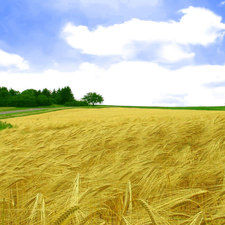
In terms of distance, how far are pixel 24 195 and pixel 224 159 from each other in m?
2.15

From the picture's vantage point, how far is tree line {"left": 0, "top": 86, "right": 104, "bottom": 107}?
6096 centimetres

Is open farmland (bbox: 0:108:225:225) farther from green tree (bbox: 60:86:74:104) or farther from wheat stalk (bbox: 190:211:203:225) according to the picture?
green tree (bbox: 60:86:74:104)

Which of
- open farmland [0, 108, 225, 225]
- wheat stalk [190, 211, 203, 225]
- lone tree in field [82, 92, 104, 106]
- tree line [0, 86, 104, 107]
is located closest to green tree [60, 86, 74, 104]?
tree line [0, 86, 104, 107]

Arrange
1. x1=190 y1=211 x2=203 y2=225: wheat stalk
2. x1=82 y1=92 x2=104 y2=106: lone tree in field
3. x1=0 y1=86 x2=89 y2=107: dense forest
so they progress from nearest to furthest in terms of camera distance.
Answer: x1=190 y1=211 x2=203 y2=225: wheat stalk
x1=0 y1=86 x2=89 y2=107: dense forest
x1=82 y1=92 x2=104 y2=106: lone tree in field

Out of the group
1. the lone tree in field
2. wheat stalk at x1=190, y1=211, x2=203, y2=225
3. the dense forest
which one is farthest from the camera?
the lone tree in field

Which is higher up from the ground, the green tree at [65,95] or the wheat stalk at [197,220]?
the green tree at [65,95]

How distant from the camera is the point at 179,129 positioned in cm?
467

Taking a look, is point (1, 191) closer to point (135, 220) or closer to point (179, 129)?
point (135, 220)

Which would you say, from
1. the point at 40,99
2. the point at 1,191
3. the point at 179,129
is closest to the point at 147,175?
the point at 1,191

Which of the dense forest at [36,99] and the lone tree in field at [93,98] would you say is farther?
the lone tree in field at [93,98]

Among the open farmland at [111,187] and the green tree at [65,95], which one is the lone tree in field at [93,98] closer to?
the green tree at [65,95]

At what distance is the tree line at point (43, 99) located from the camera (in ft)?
200

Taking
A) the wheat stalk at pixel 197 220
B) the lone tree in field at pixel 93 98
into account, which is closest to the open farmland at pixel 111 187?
the wheat stalk at pixel 197 220

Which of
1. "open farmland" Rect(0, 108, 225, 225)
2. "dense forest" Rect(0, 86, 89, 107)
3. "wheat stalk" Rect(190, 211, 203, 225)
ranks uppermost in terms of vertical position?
"dense forest" Rect(0, 86, 89, 107)
